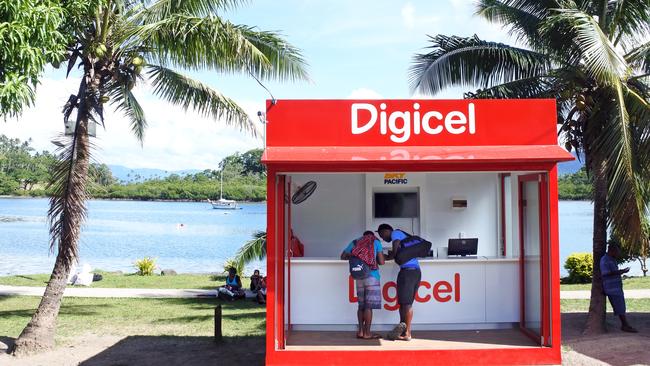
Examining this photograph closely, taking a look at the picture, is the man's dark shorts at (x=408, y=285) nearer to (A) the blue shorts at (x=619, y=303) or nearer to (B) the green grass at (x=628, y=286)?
(A) the blue shorts at (x=619, y=303)

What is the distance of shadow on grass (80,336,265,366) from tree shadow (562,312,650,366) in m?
5.05

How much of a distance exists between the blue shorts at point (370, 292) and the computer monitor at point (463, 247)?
6.82 ft

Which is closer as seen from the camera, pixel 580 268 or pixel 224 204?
pixel 580 268

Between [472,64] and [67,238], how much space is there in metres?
8.14

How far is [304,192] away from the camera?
1166cm

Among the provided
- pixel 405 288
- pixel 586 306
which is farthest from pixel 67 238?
pixel 586 306

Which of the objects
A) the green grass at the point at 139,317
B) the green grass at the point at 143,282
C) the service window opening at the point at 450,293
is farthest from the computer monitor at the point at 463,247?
the green grass at the point at 143,282

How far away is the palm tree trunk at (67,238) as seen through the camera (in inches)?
434

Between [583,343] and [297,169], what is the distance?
237 inches

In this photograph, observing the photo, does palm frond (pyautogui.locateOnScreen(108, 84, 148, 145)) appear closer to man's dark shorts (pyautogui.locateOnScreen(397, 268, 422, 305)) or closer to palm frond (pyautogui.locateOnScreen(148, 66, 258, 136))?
palm frond (pyautogui.locateOnScreen(148, 66, 258, 136))

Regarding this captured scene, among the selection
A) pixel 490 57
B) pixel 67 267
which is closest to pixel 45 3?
pixel 67 267

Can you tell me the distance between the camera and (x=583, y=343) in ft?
37.7

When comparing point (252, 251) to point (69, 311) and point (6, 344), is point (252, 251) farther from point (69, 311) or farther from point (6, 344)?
point (6, 344)

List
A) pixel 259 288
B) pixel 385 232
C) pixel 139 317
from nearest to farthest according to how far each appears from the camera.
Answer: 1. pixel 385 232
2. pixel 139 317
3. pixel 259 288
